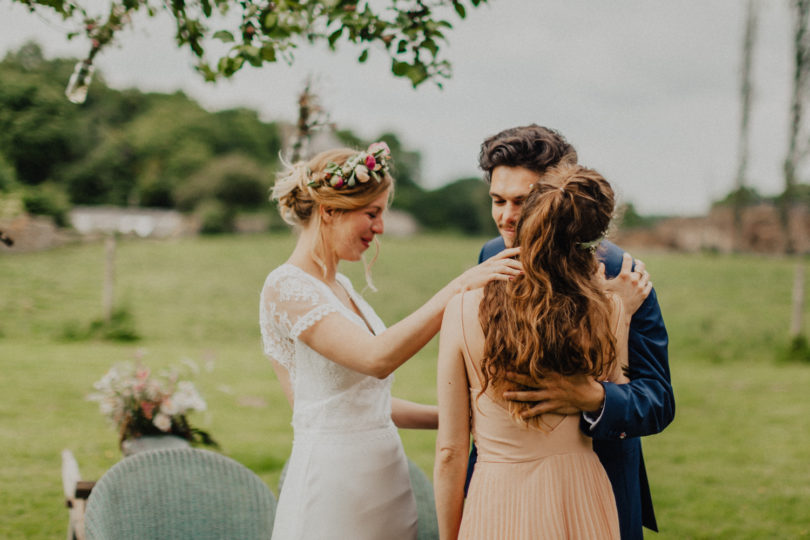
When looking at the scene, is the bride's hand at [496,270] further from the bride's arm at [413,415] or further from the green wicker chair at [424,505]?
the green wicker chair at [424,505]

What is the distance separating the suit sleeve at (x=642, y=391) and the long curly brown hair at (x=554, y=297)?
0.50 feet

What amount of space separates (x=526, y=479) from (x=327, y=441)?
802mm

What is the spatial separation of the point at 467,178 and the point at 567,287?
74.1 meters

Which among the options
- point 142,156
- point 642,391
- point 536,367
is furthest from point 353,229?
point 142,156

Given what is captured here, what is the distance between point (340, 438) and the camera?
241 centimetres

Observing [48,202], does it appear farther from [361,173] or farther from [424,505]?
[361,173]

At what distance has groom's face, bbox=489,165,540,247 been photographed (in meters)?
2.45

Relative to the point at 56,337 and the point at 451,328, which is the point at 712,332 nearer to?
the point at 56,337

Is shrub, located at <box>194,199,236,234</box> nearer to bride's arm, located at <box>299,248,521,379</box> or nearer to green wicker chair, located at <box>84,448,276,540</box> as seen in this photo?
green wicker chair, located at <box>84,448,276,540</box>

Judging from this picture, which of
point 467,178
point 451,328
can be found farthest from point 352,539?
point 467,178

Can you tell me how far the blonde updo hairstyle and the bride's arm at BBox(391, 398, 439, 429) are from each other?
0.66 meters

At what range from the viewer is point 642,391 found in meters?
2.00

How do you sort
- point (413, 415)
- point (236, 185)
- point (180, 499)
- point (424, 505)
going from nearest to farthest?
1. point (413, 415)
2. point (180, 499)
3. point (424, 505)
4. point (236, 185)

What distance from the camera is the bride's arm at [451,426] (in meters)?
1.90
